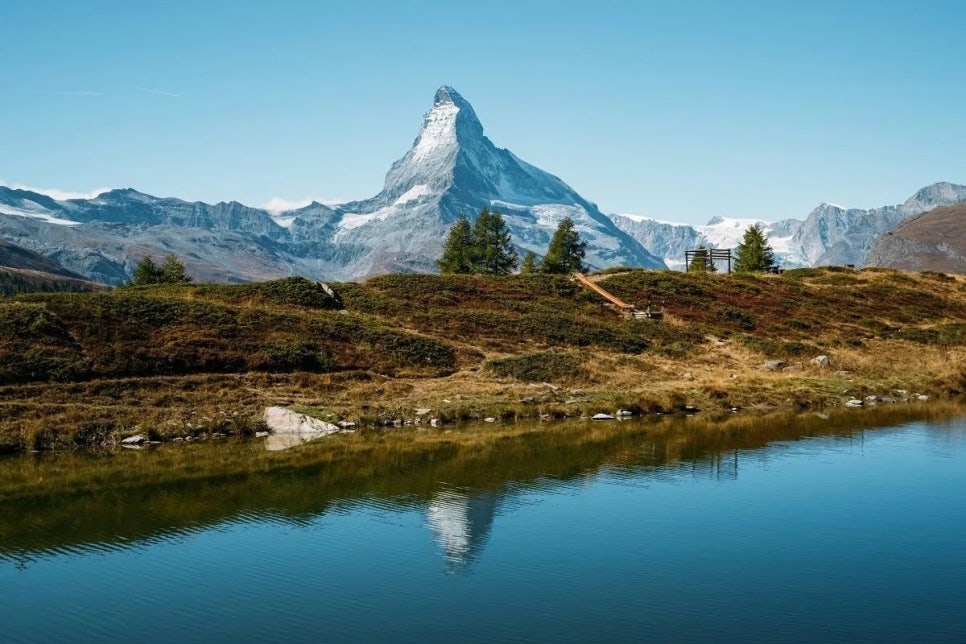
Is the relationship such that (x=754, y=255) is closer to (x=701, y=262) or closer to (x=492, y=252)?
(x=701, y=262)

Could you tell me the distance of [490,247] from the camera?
11638cm

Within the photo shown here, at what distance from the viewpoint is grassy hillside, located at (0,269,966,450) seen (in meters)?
47.2

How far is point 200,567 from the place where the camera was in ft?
78.8

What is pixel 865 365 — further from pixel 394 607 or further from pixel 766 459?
pixel 394 607

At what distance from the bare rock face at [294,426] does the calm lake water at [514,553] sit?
30.0 ft

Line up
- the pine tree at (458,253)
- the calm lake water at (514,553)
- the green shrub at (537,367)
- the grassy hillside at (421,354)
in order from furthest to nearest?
the pine tree at (458,253) < the green shrub at (537,367) < the grassy hillside at (421,354) < the calm lake water at (514,553)

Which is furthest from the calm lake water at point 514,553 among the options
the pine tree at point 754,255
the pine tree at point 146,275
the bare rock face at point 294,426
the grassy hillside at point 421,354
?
the pine tree at point 754,255

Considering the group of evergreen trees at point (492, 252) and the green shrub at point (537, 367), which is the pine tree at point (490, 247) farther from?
the green shrub at point (537, 367)

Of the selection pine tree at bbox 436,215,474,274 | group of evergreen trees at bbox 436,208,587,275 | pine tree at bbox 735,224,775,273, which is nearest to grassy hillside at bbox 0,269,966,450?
group of evergreen trees at bbox 436,208,587,275

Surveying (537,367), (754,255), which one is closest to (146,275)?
(537,367)

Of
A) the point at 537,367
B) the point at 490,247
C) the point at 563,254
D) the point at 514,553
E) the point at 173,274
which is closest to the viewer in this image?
the point at 514,553

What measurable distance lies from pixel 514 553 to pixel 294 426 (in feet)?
79.1

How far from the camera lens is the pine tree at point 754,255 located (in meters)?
125

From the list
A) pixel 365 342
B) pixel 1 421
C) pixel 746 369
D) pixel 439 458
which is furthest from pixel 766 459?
pixel 1 421
